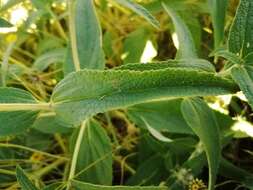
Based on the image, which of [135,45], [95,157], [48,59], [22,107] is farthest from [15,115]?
[135,45]

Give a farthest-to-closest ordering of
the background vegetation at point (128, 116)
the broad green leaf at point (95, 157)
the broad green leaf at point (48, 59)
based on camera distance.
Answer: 1. the broad green leaf at point (48, 59)
2. the broad green leaf at point (95, 157)
3. the background vegetation at point (128, 116)

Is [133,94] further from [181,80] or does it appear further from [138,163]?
[138,163]

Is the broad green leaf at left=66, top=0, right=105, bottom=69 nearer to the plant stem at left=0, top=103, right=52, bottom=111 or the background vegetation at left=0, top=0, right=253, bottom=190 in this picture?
the background vegetation at left=0, top=0, right=253, bottom=190

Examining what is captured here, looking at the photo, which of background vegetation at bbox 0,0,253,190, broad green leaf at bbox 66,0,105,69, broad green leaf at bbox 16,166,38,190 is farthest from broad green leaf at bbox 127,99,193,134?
broad green leaf at bbox 16,166,38,190

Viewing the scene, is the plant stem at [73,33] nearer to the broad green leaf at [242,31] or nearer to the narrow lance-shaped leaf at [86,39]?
the narrow lance-shaped leaf at [86,39]

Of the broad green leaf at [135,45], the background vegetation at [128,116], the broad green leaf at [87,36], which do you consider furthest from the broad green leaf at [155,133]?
the broad green leaf at [135,45]

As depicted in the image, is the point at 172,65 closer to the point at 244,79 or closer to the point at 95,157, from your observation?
the point at 244,79
